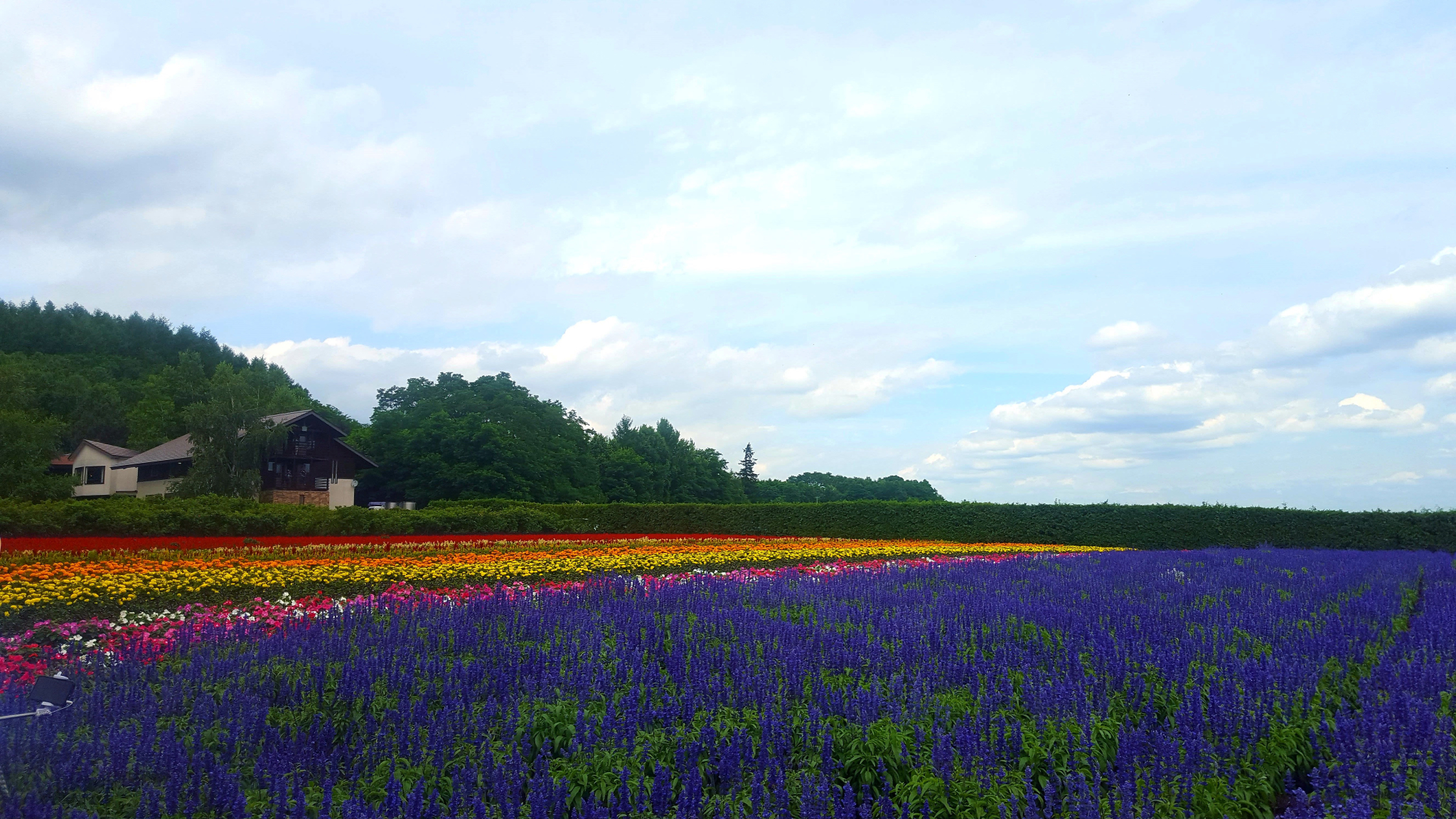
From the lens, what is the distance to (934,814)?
3.64m

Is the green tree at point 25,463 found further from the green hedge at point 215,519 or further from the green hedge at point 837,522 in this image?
the green hedge at point 837,522

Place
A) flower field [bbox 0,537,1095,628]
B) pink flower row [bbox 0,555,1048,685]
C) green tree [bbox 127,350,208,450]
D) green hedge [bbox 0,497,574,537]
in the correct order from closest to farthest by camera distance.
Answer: pink flower row [bbox 0,555,1048,685] < flower field [bbox 0,537,1095,628] < green hedge [bbox 0,497,574,537] < green tree [bbox 127,350,208,450]

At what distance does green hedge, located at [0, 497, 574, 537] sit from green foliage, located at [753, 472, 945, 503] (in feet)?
240

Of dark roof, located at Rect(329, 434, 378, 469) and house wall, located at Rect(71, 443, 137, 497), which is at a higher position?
dark roof, located at Rect(329, 434, 378, 469)

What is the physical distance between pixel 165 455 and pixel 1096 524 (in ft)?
183

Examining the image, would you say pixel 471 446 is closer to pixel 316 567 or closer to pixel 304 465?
pixel 304 465

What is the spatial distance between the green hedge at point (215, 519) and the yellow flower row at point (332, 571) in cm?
890

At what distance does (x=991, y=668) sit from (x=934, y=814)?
2.21 meters

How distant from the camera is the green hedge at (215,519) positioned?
20328 millimetres

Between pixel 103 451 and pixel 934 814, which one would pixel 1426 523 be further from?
pixel 103 451

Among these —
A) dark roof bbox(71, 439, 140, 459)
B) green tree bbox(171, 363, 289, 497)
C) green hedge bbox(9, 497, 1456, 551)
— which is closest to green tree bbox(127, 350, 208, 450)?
dark roof bbox(71, 439, 140, 459)

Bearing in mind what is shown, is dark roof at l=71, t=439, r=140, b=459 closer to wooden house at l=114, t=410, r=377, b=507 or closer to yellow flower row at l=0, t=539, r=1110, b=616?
wooden house at l=114, t=410, r=377, b=507

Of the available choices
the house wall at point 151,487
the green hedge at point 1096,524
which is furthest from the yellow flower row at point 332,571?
the house wall at point 151,487

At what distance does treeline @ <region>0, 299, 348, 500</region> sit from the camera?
69.4 meters
